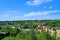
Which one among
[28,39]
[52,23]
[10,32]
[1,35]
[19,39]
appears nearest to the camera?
[28,39]

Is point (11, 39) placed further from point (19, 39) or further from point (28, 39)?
point (28, 39)

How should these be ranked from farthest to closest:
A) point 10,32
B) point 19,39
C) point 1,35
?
point 10,32, point 1,35, point 19,39

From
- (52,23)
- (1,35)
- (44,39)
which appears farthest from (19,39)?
(52,23)

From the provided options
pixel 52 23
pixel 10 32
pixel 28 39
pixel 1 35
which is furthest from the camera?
pixel 52 23

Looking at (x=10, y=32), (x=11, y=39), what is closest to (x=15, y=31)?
(x=10, y=32)

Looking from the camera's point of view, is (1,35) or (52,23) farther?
(52,23)

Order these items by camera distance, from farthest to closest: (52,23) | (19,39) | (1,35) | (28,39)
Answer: (52,23) → (1,35) → (19,39) → (28,39)

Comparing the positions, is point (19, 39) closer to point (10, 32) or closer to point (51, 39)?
point (51, 39)

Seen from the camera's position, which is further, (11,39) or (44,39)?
(11,39)
